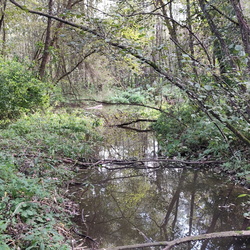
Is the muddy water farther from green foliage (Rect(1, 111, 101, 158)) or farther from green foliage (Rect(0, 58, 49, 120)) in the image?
green foliage (Rect(0, 58, 49, 120))

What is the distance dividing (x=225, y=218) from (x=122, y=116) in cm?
1140

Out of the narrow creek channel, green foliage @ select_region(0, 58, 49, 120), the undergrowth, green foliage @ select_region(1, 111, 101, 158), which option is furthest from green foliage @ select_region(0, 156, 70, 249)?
green foliage @ select_region(0, 58, 49, 120)

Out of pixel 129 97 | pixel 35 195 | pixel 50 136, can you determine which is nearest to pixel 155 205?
pixel 35 195

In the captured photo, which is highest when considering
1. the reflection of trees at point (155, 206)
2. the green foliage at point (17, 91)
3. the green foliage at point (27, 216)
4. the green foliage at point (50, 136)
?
the green foliage at point (17, 91)

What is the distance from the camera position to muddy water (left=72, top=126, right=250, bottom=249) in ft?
11.2

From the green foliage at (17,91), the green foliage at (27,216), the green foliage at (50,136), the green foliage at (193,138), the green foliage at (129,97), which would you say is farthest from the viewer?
the green foliage at (129,97)

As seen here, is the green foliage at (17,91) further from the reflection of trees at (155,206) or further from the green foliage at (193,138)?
the green foliage at (193,138)

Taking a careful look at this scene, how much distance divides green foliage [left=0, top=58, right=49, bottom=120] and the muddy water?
13.8 feet

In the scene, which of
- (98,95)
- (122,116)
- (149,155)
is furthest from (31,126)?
(98,95)

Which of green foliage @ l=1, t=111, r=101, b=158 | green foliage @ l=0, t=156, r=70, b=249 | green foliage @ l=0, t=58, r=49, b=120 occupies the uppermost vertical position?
green foliage @ l=0, t=58, r=49, b=120

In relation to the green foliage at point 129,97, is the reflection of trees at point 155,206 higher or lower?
lower

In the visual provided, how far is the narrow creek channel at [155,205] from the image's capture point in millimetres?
3387

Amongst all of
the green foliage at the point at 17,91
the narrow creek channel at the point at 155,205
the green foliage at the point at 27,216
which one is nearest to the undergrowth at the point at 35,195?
the green foliage at the point at 27,216

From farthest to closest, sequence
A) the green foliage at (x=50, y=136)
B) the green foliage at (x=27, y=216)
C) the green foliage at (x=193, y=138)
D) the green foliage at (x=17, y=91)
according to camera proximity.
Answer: the green foliage at (x=17, y=91)
the green foliage at (x=193, y=138)
the green foliage at (x=50, y=136)
the green foliage at (x=27, y=216)
